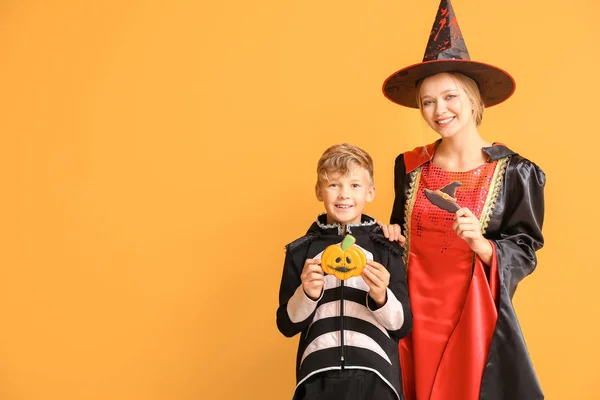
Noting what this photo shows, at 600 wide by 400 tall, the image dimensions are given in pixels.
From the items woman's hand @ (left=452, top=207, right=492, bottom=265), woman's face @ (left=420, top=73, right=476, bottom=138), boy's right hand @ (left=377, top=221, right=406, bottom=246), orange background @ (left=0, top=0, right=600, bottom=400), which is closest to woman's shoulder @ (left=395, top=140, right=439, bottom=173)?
woman's face @ (left=420, top=73, right=476, bottom=138)

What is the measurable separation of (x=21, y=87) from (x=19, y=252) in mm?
747

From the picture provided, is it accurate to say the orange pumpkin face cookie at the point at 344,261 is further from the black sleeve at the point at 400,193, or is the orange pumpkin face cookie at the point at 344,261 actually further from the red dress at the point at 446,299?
the black sleeve at the point at 400,193

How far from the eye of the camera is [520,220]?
1.92 metres

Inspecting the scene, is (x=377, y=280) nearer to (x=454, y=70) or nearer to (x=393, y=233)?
(x=393, y=233)

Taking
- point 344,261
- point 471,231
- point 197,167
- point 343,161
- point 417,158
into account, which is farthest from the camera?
point 197,167

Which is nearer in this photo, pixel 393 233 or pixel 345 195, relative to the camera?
pixel 345 195

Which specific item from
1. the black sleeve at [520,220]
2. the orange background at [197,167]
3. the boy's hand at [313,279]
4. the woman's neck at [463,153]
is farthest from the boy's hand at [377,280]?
the orange background at [197,167]

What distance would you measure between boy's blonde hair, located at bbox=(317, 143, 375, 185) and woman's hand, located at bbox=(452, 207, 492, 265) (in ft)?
1.01

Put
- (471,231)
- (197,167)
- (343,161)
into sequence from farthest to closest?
(197,167), (343,161), (471,231)

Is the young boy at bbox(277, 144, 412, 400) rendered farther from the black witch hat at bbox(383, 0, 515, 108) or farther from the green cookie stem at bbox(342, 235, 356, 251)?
the black witch hat at bbox(383, 0, 515, 108)

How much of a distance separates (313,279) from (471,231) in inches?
18.1

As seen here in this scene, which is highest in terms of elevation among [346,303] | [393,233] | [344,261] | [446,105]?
[446,105]

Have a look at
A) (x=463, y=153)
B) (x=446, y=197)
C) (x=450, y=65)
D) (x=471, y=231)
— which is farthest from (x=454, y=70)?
(x=471, y=231)

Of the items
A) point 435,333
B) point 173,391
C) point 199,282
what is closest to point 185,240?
point 199,282
